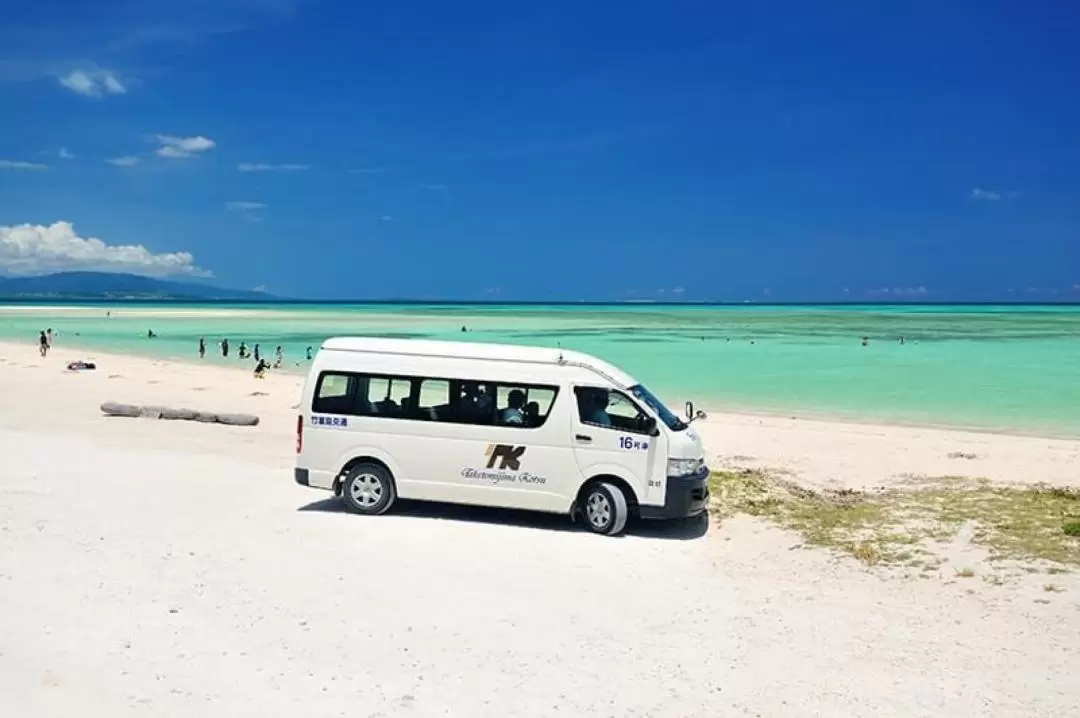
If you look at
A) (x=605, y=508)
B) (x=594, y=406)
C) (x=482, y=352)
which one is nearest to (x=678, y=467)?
(x=605, y=508)

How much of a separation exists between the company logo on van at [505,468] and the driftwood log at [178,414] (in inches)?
429

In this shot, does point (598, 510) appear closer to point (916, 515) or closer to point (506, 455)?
point (506, 455)

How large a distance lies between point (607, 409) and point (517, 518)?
2044 mm

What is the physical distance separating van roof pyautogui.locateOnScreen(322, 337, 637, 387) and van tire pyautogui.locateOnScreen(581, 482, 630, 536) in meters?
1.41

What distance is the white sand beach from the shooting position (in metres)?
6.95

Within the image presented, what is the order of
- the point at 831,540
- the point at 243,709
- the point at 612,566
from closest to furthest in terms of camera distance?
the point at 243,709 → the point at 612,566 → the point at 831,540

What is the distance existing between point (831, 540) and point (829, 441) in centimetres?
957

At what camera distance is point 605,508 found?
12.0 m

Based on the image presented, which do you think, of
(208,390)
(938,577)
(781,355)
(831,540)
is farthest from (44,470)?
(781,355)

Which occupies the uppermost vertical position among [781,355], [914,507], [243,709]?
[781,355]

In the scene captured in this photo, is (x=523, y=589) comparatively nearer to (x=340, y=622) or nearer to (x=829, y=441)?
(x=340, y=622)

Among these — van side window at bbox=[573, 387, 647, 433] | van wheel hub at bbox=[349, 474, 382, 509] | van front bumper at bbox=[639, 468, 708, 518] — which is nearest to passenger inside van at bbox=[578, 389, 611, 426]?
van side window at bbox=[573, 387, 647, 433]

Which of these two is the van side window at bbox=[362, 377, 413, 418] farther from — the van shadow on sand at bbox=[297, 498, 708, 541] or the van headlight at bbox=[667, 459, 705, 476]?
the van headlight at bbox=[667, 459, 705, 476]

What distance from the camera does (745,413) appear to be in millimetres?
27938
